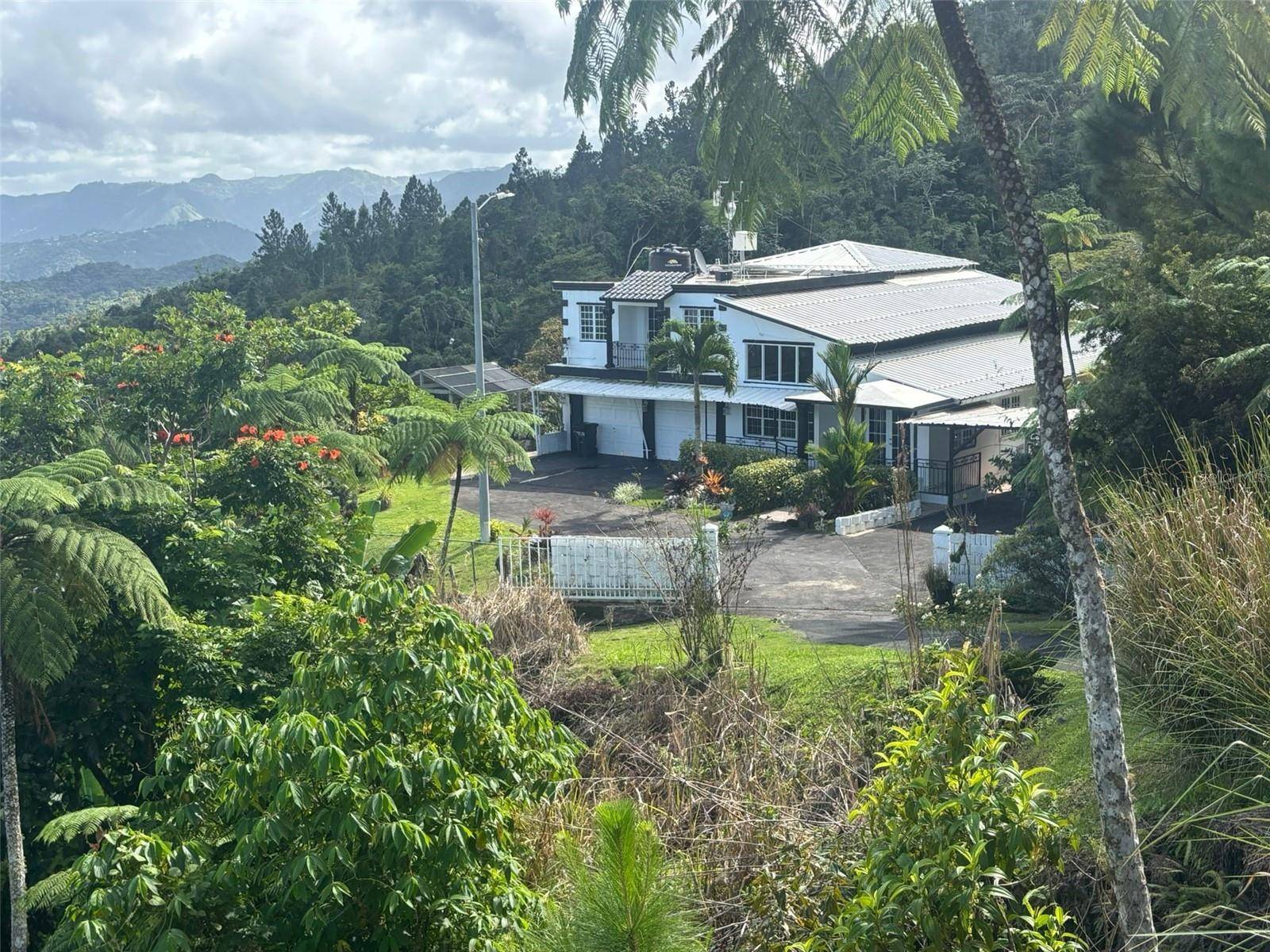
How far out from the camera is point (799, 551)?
23.6 m

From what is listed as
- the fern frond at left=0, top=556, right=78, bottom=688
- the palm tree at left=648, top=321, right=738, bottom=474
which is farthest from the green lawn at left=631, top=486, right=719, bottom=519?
the fern frond at left=0, top=556, right=78, bottom=688

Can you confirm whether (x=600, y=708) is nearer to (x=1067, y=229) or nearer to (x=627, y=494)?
(x=627, y=494)

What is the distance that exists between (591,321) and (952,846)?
1434 inches

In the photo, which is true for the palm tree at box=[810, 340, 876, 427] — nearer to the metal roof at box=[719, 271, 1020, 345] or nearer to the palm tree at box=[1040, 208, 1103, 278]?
the metal roof at box=[719, 271, 1020, 345]

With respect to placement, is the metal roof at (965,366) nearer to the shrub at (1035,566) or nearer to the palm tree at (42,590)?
the shrub at (1035,566)

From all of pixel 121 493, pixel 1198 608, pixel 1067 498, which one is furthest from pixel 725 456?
pixel 1067 498

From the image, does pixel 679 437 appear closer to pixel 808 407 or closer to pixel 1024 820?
pixel 808 407

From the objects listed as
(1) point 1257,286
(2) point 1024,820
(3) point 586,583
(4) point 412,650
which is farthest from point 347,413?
(2) point 1024,820

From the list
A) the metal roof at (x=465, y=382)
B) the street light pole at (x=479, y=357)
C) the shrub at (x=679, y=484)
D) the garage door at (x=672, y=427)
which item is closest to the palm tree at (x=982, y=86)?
the street light pole at (x=479, y=357)

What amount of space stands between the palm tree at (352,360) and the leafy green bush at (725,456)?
7.90 m

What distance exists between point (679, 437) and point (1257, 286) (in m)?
23.6

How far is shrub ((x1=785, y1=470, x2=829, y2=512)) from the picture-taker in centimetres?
2675

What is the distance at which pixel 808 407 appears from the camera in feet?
107

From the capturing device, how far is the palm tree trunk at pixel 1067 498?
5.30m
